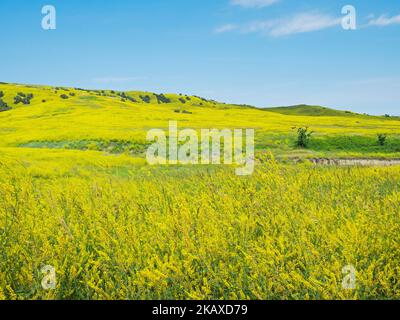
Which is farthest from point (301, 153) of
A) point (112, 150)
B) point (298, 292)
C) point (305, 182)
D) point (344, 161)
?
point (298, 292)

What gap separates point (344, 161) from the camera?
2895 centimetres

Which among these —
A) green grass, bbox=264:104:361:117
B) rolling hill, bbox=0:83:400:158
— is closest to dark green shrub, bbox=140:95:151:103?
green grass, bbox=264:104:361:117

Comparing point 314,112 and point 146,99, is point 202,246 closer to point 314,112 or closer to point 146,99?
point 314,112

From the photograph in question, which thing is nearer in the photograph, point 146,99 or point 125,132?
point 125,132

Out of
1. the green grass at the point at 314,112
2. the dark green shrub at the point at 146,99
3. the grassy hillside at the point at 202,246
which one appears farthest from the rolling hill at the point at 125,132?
the green grass at the point at 314,112

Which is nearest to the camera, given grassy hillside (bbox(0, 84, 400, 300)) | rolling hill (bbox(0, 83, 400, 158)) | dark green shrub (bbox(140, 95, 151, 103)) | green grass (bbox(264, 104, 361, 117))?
grassy hillside (bbox(0, 84, 400, 300))

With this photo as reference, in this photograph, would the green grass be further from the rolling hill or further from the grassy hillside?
the grassy hillside

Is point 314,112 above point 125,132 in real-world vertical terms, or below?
above

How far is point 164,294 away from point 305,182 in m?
5.49

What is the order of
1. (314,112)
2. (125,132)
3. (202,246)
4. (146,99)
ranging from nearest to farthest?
(202,246) < (125,132) < (314,112) < (146,99)

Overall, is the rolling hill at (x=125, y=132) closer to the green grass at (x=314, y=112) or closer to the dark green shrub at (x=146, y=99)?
the dark green shrub at (x=146, y=99)

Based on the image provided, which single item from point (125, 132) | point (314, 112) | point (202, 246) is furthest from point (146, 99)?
point (202, 246)

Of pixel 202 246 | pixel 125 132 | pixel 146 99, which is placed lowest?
pixel 202 246

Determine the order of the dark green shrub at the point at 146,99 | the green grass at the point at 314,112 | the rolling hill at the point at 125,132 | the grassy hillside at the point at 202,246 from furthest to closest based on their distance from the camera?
the dark green shrub at the point at 146,99 → the green grass at the point at 314,112 → the rolling hill at the point at 125,132 → the grassy hillside at the point at 202,246
